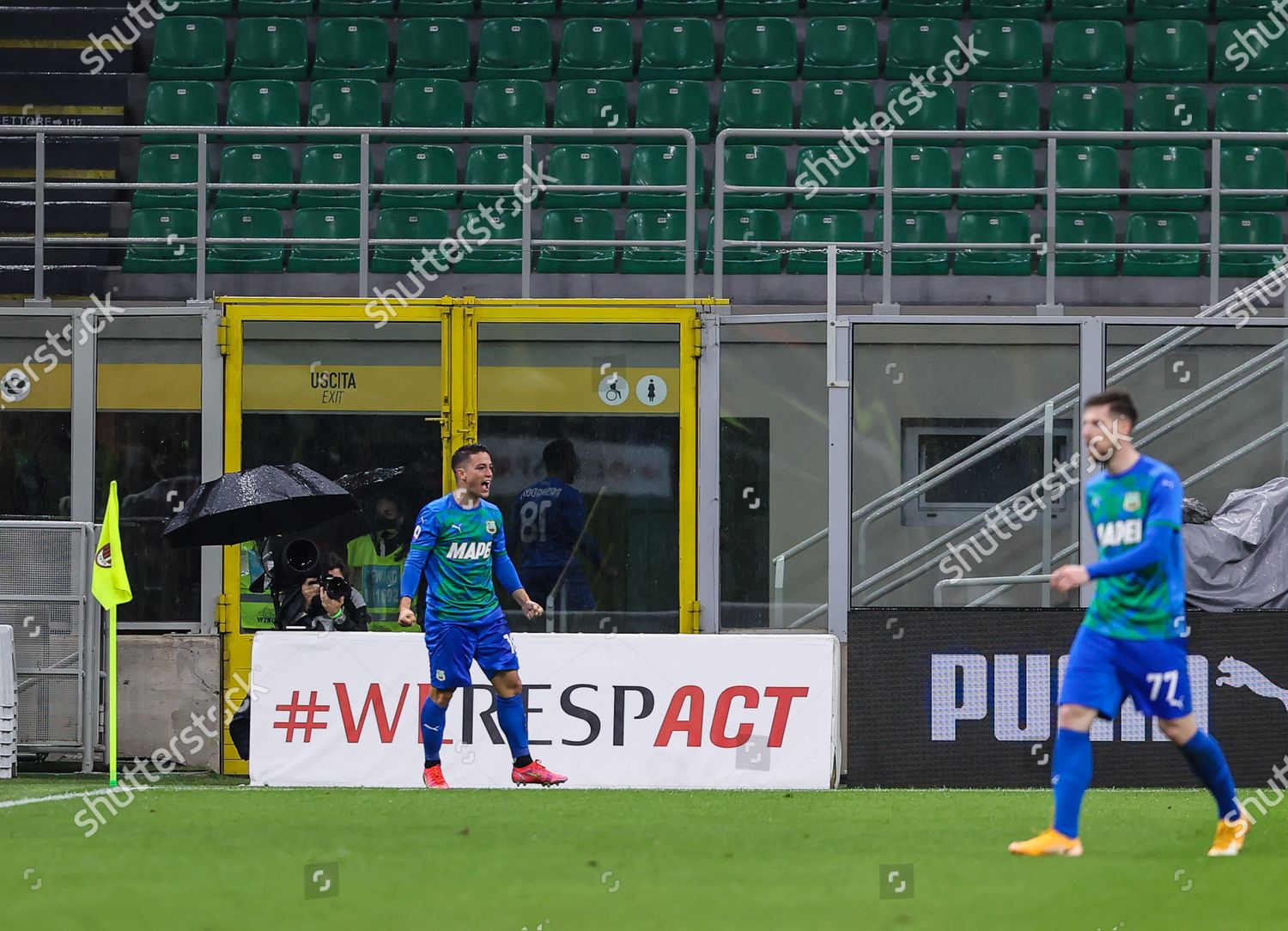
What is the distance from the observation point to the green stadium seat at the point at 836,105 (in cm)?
1655

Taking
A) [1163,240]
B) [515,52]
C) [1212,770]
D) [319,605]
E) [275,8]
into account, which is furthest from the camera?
[275,8]

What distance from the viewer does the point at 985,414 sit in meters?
12.3

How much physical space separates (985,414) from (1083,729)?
238 inches

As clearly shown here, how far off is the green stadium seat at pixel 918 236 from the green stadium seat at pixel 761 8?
10.0 ft

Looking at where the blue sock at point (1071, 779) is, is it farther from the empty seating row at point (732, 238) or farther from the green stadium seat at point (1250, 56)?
the green stadium seat at point (1250, 56)

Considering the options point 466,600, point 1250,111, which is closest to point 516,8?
point 1250,111

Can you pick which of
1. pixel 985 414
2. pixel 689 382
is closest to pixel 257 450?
pixel 689 382

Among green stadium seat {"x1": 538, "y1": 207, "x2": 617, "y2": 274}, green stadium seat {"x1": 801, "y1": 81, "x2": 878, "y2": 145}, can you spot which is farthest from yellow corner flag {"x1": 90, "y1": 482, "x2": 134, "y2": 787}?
green stadium seat {"x1": 801, "y1": 81, "x2": 878, "y2": 145}

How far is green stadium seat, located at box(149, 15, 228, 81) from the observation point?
17.3 meters

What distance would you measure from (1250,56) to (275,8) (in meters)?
10.0

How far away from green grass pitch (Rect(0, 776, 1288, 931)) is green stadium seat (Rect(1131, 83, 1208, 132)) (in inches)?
386

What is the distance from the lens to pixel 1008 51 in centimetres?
1716

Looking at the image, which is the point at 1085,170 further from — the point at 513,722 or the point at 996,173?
the point at 513,722

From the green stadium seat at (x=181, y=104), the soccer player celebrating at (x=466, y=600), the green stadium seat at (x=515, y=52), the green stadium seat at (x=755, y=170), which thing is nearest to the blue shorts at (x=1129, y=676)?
the soccer player celebrating at (x=466, y=600)
